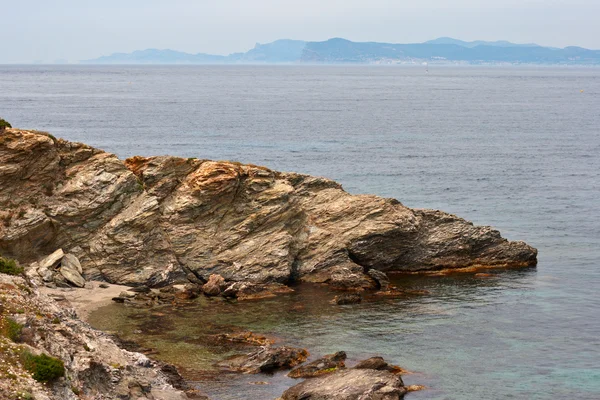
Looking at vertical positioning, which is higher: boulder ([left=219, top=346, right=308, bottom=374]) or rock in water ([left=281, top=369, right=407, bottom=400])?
rock in water ([left=281, top=369, right=407, bottom=400])

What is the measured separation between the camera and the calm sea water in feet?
141

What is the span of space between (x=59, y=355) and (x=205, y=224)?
3178 centimetres

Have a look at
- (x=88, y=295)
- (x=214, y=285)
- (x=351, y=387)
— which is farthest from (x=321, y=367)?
(x=88, y=295)

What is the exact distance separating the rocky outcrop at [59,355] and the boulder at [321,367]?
6.93 meters

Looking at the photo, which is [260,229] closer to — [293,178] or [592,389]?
[293,178]

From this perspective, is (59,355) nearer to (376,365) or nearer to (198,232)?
(376,365)

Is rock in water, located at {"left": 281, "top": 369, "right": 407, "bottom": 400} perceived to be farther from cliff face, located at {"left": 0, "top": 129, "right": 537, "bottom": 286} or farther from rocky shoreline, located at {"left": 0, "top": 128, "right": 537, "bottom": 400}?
cliff face, located at {"left": 0, "top": 129, "right": 537, "bottom": 286}

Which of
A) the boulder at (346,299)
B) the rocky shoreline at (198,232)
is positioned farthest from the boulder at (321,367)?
the rocky shoreline at (198,232)

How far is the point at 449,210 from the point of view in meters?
80.8

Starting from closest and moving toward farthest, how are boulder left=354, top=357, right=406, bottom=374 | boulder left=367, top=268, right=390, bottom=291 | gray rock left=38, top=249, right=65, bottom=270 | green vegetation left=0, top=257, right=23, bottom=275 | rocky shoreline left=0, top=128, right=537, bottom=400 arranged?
green vegetation left=0, top=257, right=23, bottom=275 < boulder left=354, top=357, right=406, bottom=374 < gray rock left=38, top=249, right=65, bottom=270 < rocky shoreline left=0, top=128, right=537, bottom=400 < boulder left=367, top=268, right=390, bottom=291

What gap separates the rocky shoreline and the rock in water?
15.5 meters

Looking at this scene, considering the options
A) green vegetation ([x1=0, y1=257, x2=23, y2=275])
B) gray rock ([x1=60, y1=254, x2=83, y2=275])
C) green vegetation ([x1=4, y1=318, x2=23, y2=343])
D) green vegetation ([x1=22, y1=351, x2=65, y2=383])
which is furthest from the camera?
gray rock ([x1=60, y1=254, x2=83, y2=275])

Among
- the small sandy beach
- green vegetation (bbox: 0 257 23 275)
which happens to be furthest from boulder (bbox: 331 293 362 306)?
green vegetation (bbox: 0 257 23 275)

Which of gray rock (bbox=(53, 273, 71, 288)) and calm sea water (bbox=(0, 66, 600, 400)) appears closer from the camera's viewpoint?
calm sea water (bbox=(0, 66, 600, 400))
